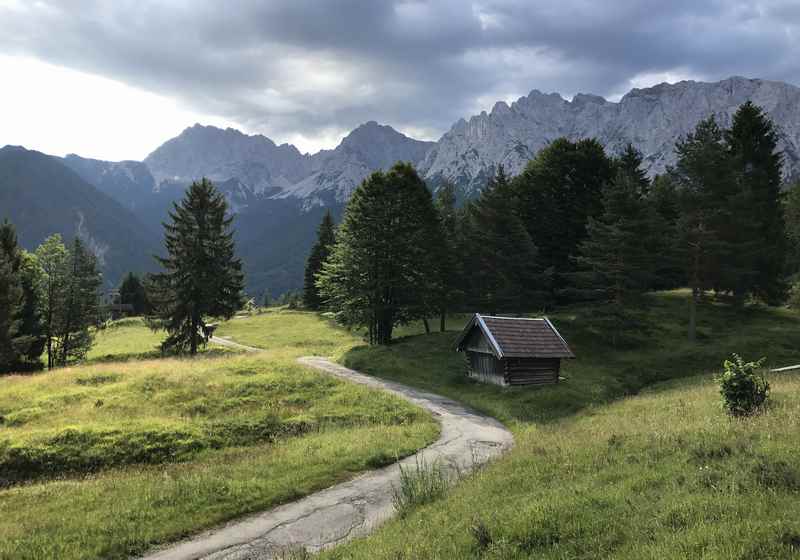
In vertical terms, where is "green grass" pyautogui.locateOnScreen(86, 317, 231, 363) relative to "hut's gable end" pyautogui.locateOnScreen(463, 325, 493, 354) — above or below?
below

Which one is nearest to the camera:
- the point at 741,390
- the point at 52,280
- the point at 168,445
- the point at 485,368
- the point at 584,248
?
the point at 741,390

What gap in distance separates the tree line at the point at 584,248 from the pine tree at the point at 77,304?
76.6ft

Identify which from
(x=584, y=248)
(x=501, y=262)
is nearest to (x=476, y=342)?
(x=501, y=262)

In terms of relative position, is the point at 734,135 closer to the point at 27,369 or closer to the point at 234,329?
the point at 234,329

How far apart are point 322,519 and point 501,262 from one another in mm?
38507

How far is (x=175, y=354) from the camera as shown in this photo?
47625 millimetres

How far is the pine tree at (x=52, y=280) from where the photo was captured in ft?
152

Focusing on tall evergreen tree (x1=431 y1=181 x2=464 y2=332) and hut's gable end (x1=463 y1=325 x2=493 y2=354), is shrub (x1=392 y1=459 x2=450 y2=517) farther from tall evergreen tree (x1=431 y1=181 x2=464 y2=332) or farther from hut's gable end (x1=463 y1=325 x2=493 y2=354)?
tall evergreen tree (x1=431 y1=181 x2=464 y2=332)

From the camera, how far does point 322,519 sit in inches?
482

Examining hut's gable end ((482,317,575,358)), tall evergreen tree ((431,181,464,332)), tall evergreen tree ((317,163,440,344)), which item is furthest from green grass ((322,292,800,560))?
tall evergreen tree ((431,181,464,332))

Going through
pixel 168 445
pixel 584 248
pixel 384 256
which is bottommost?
pixel 168 445

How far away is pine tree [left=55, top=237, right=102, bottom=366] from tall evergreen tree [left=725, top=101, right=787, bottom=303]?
201 feet

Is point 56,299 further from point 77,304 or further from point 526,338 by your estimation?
point 526,338

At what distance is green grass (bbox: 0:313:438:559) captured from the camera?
11703 mm
